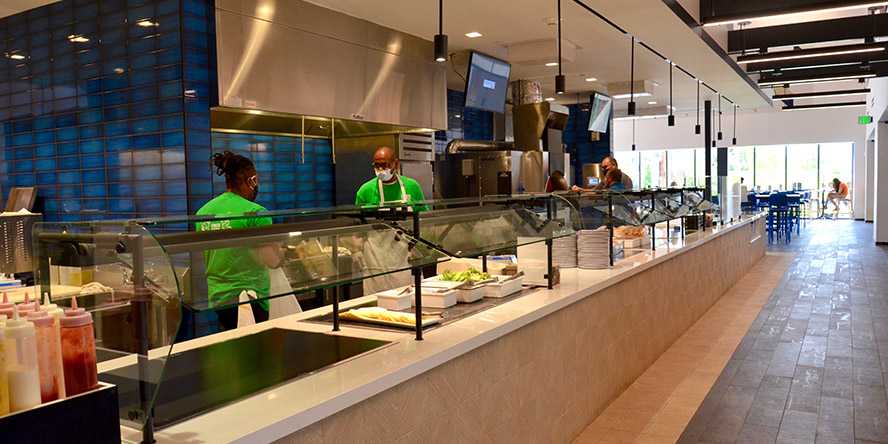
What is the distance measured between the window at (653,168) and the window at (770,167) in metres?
2.87

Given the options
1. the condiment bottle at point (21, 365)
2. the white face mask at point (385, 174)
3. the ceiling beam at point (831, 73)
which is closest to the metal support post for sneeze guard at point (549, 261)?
the white face mask at point (385, 174)

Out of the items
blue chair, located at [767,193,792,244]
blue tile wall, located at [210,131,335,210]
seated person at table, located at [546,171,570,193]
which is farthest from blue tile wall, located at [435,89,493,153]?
blue chair, located at [767,193,792,244]

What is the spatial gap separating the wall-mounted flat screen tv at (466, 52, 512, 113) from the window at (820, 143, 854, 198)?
649 inches

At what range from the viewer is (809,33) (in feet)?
25.8

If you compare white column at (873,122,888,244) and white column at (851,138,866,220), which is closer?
white column at (873,122,888,244)

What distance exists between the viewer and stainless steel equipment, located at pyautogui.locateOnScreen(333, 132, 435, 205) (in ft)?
22.3

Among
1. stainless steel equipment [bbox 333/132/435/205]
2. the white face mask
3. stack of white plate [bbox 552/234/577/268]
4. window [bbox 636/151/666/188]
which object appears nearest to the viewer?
stack of white plate [bbox 552/234/577/268]

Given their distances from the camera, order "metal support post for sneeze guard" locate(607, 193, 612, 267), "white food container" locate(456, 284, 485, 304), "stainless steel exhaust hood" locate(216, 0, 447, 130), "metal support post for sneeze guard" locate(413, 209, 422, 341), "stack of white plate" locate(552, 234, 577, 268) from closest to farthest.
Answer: "metal support post for sneeze guard" locate(413, 209, 422, 341) < "white food container" locate(456, 284, 485, 304) < "stack of white plate" locate(552, 234, 577, 268) < "metal support post for sneeze guard" locate(607, 193, 612, 267) < "stainless steel exhaust hood" locate(216, 0, 447, 130)

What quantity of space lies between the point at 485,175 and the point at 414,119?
2.09m

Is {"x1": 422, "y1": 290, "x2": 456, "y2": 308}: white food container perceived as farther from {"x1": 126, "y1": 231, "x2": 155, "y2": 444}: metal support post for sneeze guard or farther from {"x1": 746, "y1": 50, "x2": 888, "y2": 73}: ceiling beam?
{"x1": 746, "y1": 50, "x2": 888, "y2": 73}: ceiling beam

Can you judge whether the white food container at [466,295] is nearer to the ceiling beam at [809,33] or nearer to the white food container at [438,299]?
the white food container at [438,299]

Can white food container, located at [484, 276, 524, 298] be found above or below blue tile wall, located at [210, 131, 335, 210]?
below

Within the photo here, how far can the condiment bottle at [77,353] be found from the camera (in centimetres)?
133

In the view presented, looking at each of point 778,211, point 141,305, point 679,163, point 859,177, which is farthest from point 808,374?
point 679,163
